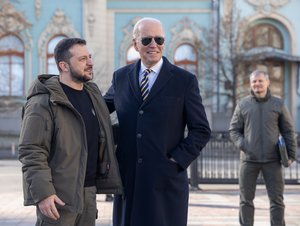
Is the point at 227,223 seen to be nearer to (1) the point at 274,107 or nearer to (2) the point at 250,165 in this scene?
(2) the point at 250,165

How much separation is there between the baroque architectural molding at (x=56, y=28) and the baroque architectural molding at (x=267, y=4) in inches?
362

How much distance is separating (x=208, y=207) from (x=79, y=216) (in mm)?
5517

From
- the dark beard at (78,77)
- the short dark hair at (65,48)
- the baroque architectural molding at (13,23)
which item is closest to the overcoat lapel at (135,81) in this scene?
the dark beard at (78,77)

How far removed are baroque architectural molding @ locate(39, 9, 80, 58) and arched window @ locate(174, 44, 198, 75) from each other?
528 centimetres

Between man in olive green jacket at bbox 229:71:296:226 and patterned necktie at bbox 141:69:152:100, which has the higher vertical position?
patterned necktie at bbox 141:69:152:100

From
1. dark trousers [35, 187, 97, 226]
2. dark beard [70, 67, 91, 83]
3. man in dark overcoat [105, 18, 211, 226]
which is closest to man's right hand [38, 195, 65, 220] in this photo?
dark trousers [35, 187, 97, 226]

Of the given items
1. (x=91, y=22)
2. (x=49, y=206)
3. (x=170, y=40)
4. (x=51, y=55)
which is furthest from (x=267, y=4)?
(x=49, y=206)

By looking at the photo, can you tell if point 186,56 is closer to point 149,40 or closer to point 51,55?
point 51,55

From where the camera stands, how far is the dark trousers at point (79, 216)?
3793 millimetres

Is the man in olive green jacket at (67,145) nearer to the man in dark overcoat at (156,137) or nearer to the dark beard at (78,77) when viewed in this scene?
the dark beard at (78,77)

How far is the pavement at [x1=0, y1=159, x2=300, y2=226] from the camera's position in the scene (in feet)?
25.7

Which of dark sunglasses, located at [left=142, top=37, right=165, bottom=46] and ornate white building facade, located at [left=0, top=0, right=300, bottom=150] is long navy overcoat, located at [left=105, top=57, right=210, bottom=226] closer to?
dark sunglasses, located at [left=142, top=37, right=165, bottom=46]

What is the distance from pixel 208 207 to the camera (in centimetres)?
922

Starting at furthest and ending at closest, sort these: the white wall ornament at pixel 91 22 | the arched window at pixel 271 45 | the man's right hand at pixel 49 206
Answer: the arched window at pixel 271 45, the white wall ornament at pixel 91 22, the man's right hand at pixel 49 206
